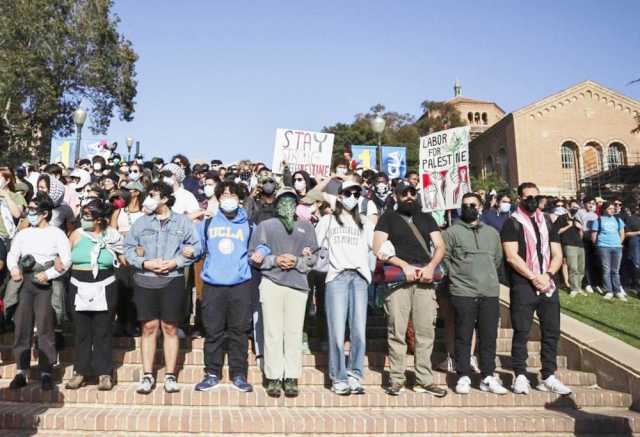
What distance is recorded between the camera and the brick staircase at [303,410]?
17.6 feet

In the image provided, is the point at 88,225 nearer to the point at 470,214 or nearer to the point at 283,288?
the point at 283,288

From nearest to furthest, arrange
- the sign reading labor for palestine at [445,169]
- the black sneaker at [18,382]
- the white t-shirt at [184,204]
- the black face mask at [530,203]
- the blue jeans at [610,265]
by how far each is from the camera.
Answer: the black sneaker at [18,382]
the black face mask at [530,203]
the white t-shirt at [184,204]
the sign reading labor for palestine at [445,169]
the blue jeans at [610,265]

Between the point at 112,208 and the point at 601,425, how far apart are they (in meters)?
6.09

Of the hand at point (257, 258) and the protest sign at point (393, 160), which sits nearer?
the hand at point (257, 258)

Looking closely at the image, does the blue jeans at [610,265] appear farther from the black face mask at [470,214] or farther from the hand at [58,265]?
the hand at [58,265]

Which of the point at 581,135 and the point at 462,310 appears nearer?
the point at 462,310

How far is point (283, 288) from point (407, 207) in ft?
5.81

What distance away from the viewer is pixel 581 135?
45375mm

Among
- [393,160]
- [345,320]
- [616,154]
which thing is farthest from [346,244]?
[616,154]

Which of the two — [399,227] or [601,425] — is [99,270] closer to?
[399,227]

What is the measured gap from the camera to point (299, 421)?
17.9ft

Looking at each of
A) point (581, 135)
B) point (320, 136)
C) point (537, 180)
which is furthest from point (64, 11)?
point (581, 135)

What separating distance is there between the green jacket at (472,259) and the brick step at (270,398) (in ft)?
3.93

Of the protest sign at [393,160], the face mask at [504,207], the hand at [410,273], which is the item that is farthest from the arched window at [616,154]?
the hand at [410,273]
